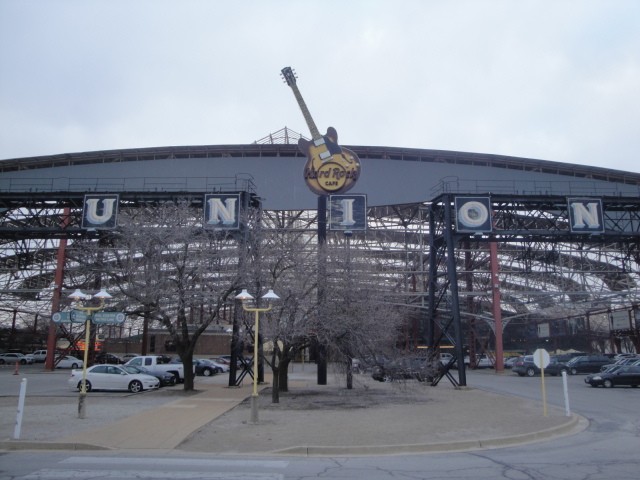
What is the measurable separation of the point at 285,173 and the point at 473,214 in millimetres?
19248

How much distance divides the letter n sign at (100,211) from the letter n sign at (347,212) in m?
12.0

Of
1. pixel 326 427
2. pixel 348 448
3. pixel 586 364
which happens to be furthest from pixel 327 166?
pixel 586 364

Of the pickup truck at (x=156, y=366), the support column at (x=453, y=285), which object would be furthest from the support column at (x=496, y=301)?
the pickup truck at (x=156, y=366)

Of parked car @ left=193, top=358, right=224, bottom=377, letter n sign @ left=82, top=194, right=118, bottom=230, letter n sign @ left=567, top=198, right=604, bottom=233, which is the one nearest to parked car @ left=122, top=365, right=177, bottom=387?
letter n sign @ left=82, top=194, right=118, bottom=230

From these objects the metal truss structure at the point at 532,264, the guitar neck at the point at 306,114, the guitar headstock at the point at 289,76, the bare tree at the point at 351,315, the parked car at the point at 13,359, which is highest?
the guitar headstock at the point at 289,76

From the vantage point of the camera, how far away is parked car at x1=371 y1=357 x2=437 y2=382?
22.4m

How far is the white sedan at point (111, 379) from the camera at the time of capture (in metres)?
24.9

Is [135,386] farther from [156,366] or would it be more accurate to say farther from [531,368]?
[531,368]

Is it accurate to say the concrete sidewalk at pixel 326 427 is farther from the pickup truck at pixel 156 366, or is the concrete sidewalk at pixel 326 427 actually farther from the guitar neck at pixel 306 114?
the guitar neck at pixel 306 114

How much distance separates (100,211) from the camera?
29.9m

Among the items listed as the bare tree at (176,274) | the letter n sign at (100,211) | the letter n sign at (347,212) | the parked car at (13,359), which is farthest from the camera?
the parked car at (13,359)

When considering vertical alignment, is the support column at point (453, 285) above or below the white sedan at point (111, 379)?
above

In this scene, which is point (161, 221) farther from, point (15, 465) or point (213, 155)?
point (213, 155)

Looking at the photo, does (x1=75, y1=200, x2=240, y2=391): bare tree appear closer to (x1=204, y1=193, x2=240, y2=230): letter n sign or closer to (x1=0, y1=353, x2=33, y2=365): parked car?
(x1=204, y1=193, x2=240, y2=230): letter n sign
